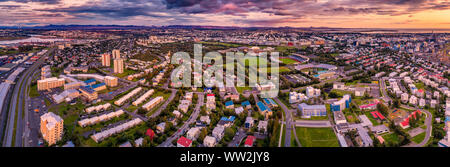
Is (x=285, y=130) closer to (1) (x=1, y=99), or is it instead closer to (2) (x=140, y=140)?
(2) (x=140, y=140)

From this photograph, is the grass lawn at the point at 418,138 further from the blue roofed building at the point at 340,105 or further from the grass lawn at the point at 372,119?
the blue roofed building at the point at 340,105

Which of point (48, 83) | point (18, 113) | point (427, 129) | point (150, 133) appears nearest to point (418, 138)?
point (427, 129)

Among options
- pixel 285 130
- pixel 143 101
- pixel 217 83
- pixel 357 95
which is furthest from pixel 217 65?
pixel 285 130

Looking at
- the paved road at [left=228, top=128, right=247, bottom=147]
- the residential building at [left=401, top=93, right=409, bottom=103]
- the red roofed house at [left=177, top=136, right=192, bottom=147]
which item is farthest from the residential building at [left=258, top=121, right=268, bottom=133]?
the residential building at [left=401, top=93, right=409, bottom=103]

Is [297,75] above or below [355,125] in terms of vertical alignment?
above

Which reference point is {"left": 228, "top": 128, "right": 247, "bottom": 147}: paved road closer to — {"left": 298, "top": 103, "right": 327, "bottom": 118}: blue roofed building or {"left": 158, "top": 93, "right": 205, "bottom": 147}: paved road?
{"left": 158, "top": 93, "right": 205, "bottom": 147}: paved road
